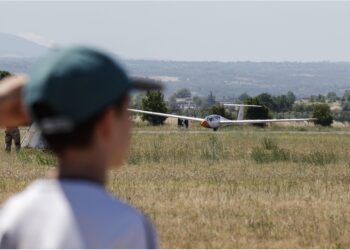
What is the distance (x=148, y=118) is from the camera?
79188 millimetres

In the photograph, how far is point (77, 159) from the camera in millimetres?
2104

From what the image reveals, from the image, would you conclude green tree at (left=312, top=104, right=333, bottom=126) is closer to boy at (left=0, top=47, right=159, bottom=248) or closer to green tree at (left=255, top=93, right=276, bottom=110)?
green tree at (left=255, top=93, right=276, bottom=110)

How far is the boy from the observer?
205cm

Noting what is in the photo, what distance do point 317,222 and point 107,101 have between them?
31.9 ft

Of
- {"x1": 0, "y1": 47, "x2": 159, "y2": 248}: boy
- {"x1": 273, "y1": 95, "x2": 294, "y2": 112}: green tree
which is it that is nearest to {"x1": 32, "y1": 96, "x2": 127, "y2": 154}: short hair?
{"x1": 0, "y1": 47, "x2": 159, "y2": 248}: boy

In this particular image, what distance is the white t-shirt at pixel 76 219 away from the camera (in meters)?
2.06

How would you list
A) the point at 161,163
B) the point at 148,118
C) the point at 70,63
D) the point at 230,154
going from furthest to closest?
the point at 148,118, the point at 230,154, the point at 161,163, the point at 70,63

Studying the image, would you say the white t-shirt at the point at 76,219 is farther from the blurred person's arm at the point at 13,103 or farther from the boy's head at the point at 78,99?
the blurred person's arm at the point at 13,103

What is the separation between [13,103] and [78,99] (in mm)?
315

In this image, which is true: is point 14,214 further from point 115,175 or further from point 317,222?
point 115,175

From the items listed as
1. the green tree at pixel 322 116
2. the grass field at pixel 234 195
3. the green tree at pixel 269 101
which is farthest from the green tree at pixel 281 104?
Result: the grass field at pixel 234 195

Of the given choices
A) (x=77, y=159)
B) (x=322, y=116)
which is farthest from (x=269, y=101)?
(x=77, y=159)

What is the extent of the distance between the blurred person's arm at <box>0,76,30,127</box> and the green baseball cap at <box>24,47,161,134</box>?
181 millimetres

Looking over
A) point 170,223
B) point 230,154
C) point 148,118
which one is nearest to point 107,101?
point 170,223
